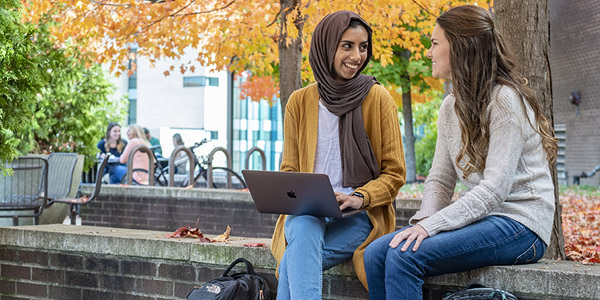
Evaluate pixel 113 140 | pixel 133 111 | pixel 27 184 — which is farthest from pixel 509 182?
pixel 133 111

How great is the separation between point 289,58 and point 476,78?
6.49 metres

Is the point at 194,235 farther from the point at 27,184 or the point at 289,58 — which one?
the point at 289,58

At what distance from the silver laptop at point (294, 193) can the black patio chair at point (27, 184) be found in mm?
4955

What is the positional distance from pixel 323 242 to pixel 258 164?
93.0 ft

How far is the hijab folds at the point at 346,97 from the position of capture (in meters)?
4.08

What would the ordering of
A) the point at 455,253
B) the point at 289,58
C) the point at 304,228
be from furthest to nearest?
the point at 289,58
the point at 304,228
the point at 455,253

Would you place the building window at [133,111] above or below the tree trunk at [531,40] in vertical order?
above

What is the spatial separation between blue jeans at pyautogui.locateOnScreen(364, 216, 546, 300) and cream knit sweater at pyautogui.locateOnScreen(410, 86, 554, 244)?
5 centimetres

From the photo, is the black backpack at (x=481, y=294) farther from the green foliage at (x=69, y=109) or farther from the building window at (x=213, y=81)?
the building window at (x=213, y=81)

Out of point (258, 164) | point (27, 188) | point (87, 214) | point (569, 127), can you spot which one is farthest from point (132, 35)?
point (258, 164)

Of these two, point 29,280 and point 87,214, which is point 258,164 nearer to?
point 87,214

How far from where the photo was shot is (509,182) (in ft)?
11.5

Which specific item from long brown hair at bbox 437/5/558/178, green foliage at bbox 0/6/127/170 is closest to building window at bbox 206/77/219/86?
green foliage at bbox 0/6/127/170

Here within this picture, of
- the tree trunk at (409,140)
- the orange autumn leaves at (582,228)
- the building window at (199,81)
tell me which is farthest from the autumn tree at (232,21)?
the building window at (199,81)
